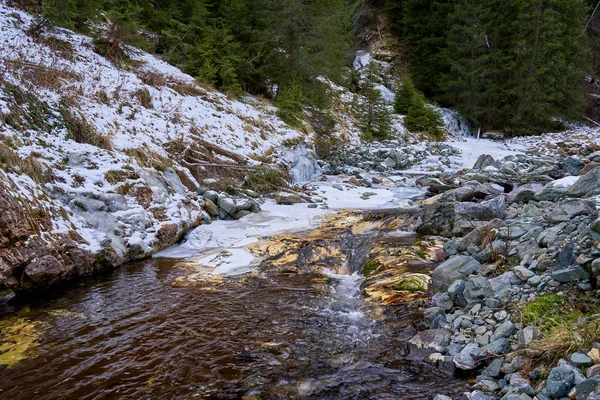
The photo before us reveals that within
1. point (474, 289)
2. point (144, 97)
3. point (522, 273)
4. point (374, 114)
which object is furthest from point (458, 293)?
point (374, 114)

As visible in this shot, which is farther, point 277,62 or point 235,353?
point 277,62

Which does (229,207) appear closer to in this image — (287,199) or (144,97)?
(287,199)

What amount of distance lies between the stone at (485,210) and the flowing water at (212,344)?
2925 mm

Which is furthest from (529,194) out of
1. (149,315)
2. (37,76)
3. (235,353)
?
(37,76)

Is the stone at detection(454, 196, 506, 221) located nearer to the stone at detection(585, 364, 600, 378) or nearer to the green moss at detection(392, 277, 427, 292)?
the green moss at detection(392, 277, 427, 292)

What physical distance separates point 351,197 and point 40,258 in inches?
→ 308

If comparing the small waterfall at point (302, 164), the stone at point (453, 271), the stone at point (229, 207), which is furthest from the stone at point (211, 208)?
the stone at point (453, 271)

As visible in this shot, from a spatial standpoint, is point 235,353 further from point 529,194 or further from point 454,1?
point 454,1

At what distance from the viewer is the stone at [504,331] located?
3.45 m

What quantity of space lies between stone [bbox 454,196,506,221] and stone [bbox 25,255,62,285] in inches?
268

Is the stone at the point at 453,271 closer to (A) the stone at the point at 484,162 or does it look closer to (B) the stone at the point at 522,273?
(B) the stone at the point at 522,273

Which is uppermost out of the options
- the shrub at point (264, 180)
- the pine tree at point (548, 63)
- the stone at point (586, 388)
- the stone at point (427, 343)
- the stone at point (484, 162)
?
the pine tree at point (548, 63)

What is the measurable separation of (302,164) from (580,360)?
36.6 feet

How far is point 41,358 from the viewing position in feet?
12.5
